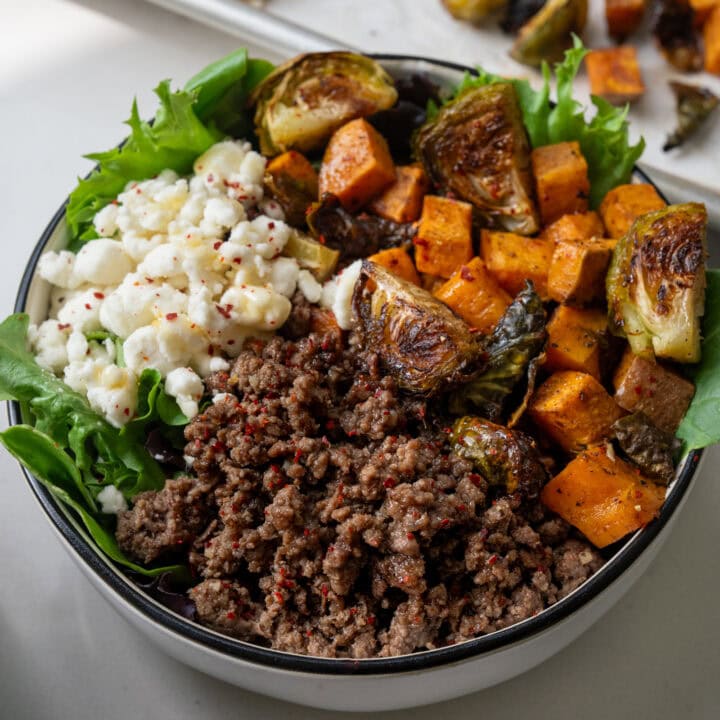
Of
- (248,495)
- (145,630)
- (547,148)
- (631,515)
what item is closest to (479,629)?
(631,515)

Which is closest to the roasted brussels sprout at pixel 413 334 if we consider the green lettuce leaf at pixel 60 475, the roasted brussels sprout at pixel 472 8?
the green lettuce leaf at pixel 60 475

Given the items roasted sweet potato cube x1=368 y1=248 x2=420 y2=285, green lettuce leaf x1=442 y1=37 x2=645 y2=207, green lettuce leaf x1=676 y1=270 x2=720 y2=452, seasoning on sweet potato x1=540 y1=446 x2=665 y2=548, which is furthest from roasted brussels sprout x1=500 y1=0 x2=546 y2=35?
seasoning on sweet potato x1=540 y1=446 x2=665 y2=548

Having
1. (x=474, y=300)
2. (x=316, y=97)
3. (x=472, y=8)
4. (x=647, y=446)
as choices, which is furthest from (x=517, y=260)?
(x=472, y=8)

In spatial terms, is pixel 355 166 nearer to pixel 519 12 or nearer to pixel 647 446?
pixel 647 446

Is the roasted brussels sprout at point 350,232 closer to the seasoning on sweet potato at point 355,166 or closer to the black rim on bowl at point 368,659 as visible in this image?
the seasoning on sweet potato at point 355,166

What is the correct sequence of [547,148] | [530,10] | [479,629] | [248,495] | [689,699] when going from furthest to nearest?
1. [530,10]
2. [547,148]
3. [689,699]
4. [248,495]
5. [479,629]

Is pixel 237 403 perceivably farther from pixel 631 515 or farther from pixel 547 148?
pixel 547 148
